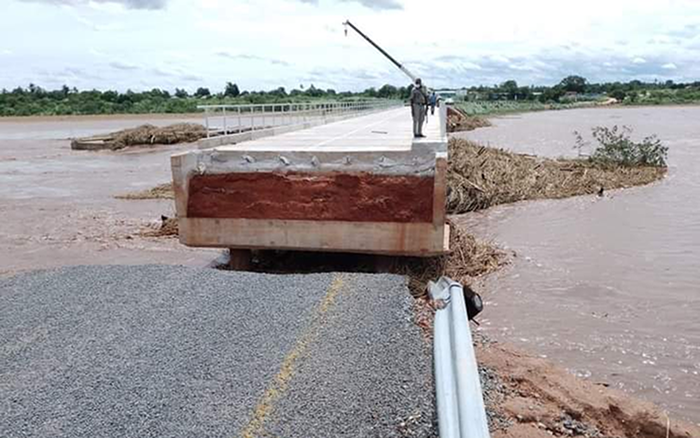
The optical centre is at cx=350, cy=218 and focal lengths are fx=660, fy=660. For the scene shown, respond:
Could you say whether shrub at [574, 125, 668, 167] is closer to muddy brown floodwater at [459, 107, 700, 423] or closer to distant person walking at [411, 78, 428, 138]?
muddy brown floodwater at [459, 107, 700, 423]

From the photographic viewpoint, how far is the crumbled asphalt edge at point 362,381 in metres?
5.01

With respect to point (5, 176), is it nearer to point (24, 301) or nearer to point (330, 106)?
point (330, 106)

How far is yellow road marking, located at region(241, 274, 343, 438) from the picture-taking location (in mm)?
4945

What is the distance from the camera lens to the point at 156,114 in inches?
3752

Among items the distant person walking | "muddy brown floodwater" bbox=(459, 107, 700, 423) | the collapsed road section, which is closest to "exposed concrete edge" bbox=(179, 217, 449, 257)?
the collapsed road section

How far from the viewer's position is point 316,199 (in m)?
10.6

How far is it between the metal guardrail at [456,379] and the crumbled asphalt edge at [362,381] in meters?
0.18

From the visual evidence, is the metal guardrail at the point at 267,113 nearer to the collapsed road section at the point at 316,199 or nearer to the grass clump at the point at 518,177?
the collapsed road section at the point at 316,199

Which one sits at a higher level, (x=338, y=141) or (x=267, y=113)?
(x=267, y=113)

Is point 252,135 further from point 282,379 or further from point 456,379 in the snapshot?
point 456,379

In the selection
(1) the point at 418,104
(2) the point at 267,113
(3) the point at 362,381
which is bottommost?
(3) the point at 362,381

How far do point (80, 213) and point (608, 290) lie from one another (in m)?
15.6

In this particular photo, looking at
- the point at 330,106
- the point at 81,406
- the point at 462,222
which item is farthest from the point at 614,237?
the point at 330,106

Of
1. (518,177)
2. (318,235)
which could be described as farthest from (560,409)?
(518,177)
